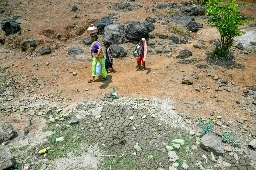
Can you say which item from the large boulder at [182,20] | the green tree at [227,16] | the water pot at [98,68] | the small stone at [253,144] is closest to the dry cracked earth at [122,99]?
the small stone at [253,144]

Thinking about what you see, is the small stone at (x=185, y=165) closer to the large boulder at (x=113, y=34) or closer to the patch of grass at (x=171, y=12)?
the large boulder at (x=113, y=34)

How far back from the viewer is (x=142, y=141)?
6.32m

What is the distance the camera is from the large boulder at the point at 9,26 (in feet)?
38.4

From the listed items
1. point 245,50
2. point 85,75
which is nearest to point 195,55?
point 245,50

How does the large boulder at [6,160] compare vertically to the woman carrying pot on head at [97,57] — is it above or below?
below

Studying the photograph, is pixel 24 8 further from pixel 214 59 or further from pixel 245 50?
pixel 245 50

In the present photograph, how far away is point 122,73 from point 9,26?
19.3 ft

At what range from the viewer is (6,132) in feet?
21.3

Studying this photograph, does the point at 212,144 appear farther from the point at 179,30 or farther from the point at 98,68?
the point at 179,30

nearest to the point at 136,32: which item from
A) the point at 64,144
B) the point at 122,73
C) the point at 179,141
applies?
the point at 122,73

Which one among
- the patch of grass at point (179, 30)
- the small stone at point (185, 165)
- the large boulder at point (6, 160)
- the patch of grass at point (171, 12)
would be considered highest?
the patch of grass at point (171, 12)

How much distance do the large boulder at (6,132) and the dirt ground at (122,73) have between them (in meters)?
1.84

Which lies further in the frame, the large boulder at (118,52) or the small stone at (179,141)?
the large boulder at (118,52)

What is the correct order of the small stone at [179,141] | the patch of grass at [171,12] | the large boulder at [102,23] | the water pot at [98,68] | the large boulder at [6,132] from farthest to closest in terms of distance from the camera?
the patch of grass at [171,12] → the large boulder at [102,23] → the water pot at [98,68] → the large boulder at [6,132] → the small stone at [179,141]
